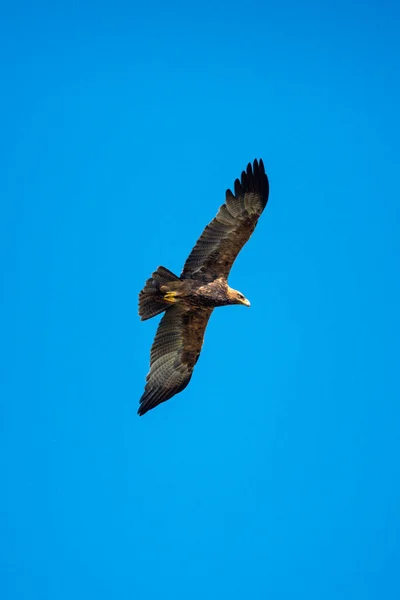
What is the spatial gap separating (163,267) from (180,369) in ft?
6.02

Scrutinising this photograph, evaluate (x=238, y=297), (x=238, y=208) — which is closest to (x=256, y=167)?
(x=238, y=208)

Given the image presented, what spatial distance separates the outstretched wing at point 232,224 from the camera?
17.6m

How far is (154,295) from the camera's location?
58.4 feet

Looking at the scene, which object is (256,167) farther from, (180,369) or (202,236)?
(180,369)

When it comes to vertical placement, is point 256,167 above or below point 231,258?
above

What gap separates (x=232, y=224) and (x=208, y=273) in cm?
83

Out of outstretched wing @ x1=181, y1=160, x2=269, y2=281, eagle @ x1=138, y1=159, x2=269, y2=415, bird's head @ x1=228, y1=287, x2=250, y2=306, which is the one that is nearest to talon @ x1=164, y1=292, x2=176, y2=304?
eagle @ x1=138, y1=159, x2=269, y2=415

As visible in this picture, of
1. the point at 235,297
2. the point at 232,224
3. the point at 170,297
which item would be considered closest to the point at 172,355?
the point at 170,297

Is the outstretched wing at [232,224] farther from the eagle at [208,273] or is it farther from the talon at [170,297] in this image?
the talon at [170,297]

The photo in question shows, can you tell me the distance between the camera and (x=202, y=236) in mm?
17641

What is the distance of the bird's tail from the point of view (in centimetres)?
1766

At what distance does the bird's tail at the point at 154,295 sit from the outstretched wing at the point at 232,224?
16.4 inches

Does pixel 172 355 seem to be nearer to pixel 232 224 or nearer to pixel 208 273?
pixel 208 273

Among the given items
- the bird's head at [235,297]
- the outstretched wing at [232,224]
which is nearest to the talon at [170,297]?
the outstretched wing at [232,224]
